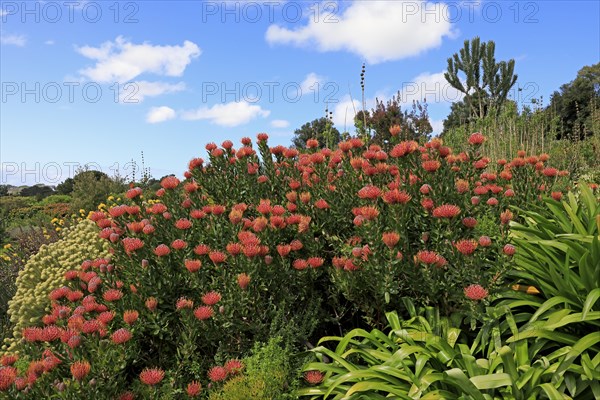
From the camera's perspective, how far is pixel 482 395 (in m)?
2.47

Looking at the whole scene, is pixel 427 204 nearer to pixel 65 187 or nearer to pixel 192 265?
pixel 192 265

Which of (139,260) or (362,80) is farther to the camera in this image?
(362,80)

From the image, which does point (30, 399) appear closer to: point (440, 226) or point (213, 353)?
point (213, 353)

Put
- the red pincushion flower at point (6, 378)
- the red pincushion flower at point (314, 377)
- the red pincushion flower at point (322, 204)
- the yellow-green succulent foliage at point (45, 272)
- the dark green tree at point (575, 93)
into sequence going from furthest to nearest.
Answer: the dark green tree at point (575, 93) < the yellow-green succulent foliage at point (45, 272) < the red pincushion flower at point (322, 204) < the red pincushion flower at point (314, 377) < the red pincushion flower at point (6, 378)

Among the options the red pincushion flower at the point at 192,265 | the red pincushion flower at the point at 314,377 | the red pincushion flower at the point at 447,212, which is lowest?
the red pincushion flower at the point at 314,377

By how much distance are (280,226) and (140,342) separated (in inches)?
45.8

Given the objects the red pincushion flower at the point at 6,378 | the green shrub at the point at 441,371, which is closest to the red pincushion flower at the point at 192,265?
the green shrub at the point at 441,371

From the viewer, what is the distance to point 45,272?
4.84 metres

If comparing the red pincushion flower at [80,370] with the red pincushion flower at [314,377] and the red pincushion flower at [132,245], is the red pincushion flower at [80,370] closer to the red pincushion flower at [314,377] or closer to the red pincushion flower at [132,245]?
the red pincushion flower at [132,245]

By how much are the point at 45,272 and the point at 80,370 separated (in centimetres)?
298

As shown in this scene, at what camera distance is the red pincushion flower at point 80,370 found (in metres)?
2.27

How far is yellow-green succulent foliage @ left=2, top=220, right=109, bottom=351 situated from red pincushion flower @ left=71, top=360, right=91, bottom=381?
2.27 metres

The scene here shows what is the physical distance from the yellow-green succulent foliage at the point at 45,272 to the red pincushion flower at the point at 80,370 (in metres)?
2.27

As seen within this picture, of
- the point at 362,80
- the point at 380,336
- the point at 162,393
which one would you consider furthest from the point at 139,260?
the point at 362,80
